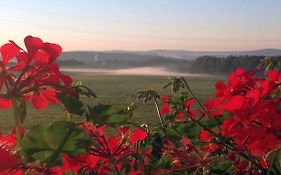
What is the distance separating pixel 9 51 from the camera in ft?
2.25

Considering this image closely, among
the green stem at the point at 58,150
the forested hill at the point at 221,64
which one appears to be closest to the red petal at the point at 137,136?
the green stem at the point at 58,150

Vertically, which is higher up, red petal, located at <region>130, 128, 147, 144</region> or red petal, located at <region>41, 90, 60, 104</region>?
red petal, located at <region>41, 90, 60, 104</region>

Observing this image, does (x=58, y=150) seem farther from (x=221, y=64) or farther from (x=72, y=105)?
(x=221, y=64)

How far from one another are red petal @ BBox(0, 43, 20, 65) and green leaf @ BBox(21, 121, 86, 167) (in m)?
0.13

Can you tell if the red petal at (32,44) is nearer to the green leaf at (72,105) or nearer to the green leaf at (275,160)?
the green leaf at (72,105)

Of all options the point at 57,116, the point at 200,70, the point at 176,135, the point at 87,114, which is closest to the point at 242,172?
the point at 176,135

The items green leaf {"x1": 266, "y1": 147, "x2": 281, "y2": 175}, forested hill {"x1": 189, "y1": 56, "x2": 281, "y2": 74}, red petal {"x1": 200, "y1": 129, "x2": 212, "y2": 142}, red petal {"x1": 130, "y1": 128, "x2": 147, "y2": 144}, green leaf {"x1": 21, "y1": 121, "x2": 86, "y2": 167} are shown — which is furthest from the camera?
forested hill {"x1": 189, "y1": 56, "x2": 281, "y2": 74}

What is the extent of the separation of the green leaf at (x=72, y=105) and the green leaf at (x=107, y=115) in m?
0.02

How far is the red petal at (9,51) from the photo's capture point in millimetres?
680

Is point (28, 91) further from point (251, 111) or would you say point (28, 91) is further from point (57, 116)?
point (57, 116)

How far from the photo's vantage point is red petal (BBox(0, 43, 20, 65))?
68cm

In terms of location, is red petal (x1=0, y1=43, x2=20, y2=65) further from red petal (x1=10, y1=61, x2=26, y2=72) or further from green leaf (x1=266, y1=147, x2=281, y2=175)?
green leaf (x1=266, y1=147, x2=281, y2=175)

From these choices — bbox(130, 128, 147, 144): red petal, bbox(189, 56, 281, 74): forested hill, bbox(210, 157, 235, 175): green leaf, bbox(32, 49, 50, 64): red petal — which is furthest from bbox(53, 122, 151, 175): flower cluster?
bbox(189, 56, 281, 74): forested hill

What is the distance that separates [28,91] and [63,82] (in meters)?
0.05
